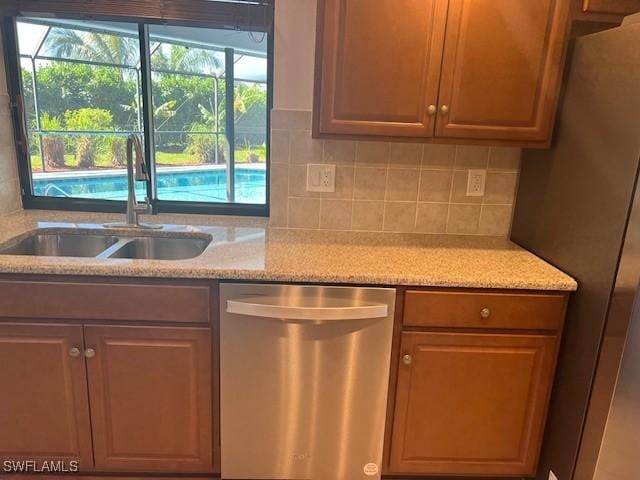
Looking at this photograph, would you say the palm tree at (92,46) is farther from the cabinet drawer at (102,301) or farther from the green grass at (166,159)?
the cabinet drawer at (102,301)

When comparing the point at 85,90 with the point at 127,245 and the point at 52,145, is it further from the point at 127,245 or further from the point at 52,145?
the point at 127,245

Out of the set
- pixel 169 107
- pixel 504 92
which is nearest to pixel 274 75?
pixel 169 107

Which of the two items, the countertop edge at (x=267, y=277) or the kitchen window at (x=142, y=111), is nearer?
the countertop edge at (x=267, y=277)

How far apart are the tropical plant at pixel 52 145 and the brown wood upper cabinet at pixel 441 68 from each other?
134 cm

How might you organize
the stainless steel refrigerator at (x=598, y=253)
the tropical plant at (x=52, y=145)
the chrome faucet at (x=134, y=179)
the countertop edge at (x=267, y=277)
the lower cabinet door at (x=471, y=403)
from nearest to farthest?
1. the stainless steel refrigerator at (x=598, y=253)
2. the countertop edge at (x=267, y=277)
3. the lower cabinet door at (x=471, y=403)
4. the chrome faucet at (x=134, y=179)
5. the tropical plant at (x=52, y=145)

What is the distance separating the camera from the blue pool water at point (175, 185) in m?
2.22

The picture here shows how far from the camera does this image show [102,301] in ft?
4.93

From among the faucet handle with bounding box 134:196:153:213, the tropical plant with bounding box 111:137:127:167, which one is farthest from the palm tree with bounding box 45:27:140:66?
the faucet handle with bounding box 134:196:153:213

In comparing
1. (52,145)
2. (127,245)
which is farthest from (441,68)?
(52,145)

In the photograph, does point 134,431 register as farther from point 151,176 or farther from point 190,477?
Result: point 151,176

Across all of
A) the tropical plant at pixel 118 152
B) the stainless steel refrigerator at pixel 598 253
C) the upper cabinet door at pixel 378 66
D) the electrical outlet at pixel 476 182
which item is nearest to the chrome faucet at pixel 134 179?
the tropical plant at pixel 118 152

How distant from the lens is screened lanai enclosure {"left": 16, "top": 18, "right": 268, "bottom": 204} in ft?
6.73

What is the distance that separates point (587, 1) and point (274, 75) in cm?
120

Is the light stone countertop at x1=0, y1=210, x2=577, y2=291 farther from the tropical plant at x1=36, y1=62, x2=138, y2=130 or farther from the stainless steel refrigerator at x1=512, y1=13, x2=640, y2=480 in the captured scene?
the tropical plant at x1=36, y1=62, x2=138, y2=130
